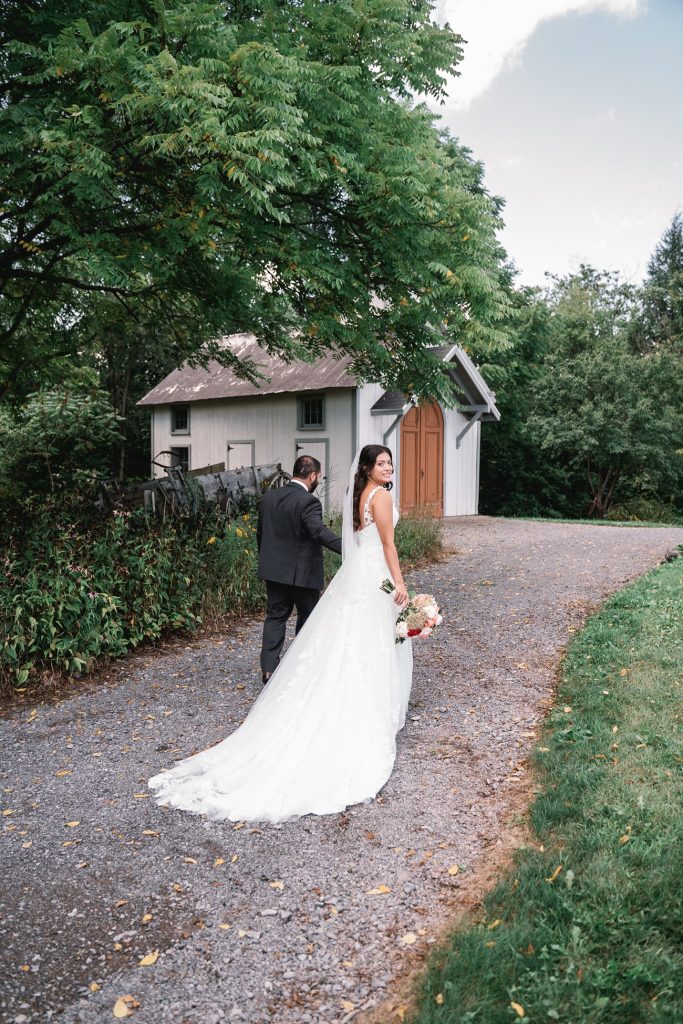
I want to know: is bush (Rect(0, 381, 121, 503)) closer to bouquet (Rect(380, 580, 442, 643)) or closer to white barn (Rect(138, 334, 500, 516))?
white barn (Rect(138, 334, 500, 516))

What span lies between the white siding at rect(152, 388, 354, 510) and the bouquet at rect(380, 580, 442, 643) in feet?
40.0

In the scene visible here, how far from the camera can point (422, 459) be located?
2047 cm

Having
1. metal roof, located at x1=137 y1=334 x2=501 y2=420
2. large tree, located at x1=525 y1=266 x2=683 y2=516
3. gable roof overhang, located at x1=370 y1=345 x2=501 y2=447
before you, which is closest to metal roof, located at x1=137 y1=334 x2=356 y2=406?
metal roof, located at x1=137 y1=334 x2=501 y2=420

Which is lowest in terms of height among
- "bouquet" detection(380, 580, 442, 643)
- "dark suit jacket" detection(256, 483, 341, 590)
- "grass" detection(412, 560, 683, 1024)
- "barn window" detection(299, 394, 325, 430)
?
"grass" detection(412, 560, 683, 1024)

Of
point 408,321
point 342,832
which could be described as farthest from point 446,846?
point 408,321

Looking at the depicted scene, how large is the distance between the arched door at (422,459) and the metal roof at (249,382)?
8.13ft

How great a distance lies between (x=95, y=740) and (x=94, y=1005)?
117 inches

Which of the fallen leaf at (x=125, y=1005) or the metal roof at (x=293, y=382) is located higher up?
the metal roof at (x=293, y=382)

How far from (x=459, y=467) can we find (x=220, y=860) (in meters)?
19.1

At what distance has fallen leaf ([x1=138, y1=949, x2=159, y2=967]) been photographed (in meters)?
3.08

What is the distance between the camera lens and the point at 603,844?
3674 mm

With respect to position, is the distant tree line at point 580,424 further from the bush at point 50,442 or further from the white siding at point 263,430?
the bush at point 50,442

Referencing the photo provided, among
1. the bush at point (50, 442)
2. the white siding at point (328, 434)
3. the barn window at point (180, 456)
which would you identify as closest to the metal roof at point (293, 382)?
the white siding at point (328, 434)

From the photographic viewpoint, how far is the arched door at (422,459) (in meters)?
19.8
